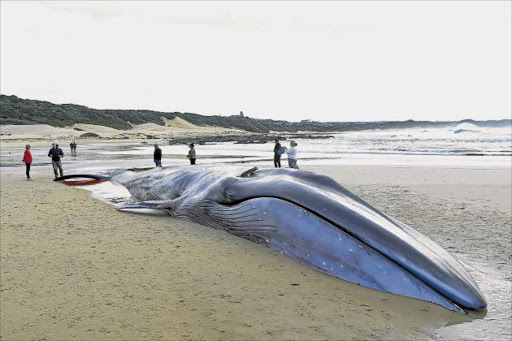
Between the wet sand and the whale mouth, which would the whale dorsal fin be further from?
the wet sand

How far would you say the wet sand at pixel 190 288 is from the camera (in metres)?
3.30

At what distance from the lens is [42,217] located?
24.0 ft

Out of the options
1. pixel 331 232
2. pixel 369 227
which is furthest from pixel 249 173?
pixel 369 227

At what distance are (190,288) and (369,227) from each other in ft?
5.82

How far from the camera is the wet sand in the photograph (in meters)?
3.30

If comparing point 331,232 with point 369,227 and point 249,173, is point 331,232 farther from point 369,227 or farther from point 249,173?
point 249,173

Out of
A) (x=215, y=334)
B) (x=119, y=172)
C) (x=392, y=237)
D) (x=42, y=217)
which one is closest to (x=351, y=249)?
(x=392, y=237)

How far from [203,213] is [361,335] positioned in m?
3.24

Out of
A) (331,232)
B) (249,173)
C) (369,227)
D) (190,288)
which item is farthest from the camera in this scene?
(249,173)

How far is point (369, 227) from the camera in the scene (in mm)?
4273

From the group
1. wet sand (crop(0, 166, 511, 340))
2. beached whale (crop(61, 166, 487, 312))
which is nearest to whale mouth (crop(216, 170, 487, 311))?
beached whale (crop(61, 166, 487, 312))

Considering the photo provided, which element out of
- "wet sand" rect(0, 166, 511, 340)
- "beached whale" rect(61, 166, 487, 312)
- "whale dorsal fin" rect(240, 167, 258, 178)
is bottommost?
"wet sand" rect(0, 166, 511, 340)

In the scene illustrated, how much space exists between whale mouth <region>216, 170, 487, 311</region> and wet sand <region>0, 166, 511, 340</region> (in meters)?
0.24

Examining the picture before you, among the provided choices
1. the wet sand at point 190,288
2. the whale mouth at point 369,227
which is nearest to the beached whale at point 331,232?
the whale mouth at point 369,227
